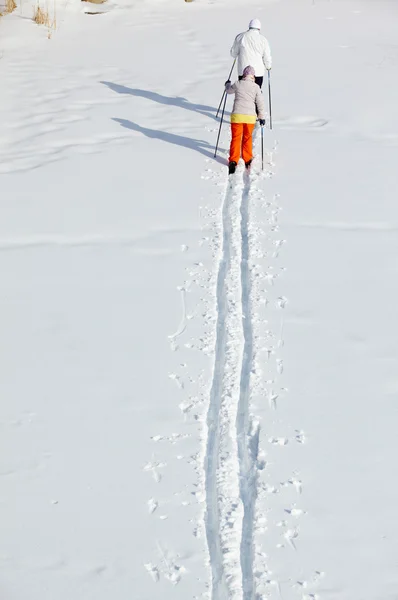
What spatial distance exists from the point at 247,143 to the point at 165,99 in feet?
10.2

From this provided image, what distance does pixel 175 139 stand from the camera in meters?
11.5

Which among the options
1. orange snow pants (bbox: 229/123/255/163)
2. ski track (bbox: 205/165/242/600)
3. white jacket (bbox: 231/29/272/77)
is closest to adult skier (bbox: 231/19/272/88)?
white jacket (bbox: 231/29/272/77)

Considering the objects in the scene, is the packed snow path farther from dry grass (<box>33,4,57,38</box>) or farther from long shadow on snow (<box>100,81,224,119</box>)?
dry grass (<box>33,4,57,38</box>)

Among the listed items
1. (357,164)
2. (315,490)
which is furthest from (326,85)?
(315,490)

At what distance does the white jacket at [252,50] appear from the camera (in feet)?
36.3

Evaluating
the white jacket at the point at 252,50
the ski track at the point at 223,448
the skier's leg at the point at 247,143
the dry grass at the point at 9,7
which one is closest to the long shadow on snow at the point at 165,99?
the white jacket at the point at 252,50

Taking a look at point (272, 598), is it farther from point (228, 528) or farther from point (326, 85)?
point (326, 85)

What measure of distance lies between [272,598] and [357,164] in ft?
21.8

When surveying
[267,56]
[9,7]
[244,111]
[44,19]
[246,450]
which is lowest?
[246,450]

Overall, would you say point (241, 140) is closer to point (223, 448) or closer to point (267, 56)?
point (267, 56)

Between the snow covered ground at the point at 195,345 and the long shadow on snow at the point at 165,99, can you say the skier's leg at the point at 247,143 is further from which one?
the long shadow on snow at the point at 165,99

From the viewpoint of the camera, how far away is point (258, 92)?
10.0 m

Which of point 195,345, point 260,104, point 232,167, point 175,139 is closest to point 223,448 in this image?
point 195,345

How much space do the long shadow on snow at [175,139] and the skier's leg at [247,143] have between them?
0.53 metres
